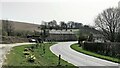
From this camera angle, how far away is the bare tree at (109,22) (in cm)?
6162

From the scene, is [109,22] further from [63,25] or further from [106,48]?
[63,25]

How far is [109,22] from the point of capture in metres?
62.9

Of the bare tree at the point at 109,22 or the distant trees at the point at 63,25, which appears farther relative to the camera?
the distant trees at the point at 63,25

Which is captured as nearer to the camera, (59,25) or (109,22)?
(109,22)

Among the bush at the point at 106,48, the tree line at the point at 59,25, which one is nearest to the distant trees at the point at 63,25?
the tree line at the point at 59,25

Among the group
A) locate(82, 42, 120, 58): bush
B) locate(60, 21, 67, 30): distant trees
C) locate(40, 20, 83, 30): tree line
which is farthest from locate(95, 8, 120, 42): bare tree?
locate(60, 21, 67, 30): distant trees

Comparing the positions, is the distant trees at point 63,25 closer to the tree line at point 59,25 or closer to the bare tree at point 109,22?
the tree line at point 59,25

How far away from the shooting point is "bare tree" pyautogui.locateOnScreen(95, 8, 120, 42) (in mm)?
61625

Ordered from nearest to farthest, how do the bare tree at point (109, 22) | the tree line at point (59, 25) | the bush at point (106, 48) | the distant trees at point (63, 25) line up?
the bush at point (106, 48), the bare tree at point (109, 22), the tree line at point (59, 25), the distant trees at point (63, 25)

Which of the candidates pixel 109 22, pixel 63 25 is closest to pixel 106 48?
pixel 109 22

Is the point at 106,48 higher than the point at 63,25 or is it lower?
lower

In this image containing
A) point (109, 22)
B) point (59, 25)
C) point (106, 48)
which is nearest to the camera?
point (106, 48)

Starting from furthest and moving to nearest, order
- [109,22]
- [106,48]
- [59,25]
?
[59,25] < [109,22] < [106,48]

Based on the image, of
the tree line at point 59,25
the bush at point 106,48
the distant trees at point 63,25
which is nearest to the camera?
the bush at point 106,48
